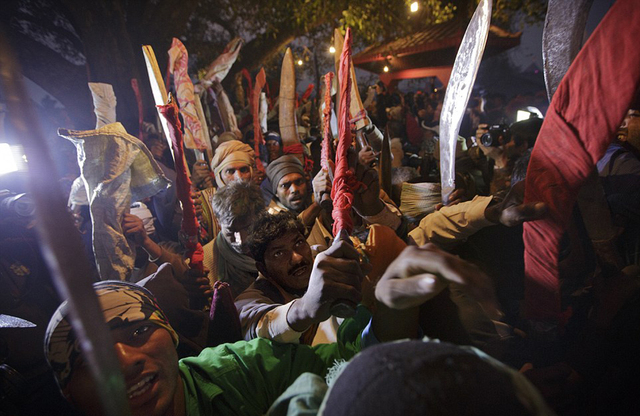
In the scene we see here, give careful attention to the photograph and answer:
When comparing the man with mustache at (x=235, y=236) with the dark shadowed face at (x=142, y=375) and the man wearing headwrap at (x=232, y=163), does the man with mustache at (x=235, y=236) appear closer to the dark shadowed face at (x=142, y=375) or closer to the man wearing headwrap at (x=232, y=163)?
the man wearing headwrap at (x=232, y=163)

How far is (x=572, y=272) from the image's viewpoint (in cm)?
130

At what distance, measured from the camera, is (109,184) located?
192 centimetres

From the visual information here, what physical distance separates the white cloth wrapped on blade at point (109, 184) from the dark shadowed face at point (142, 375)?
986 millimetres

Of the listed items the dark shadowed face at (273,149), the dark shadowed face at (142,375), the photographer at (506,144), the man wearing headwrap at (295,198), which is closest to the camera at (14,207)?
the man wearing headwrap at (295,198)

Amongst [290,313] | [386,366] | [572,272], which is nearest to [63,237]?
[386,366]

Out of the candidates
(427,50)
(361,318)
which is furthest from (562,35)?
(427,50)

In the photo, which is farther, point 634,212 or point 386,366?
point 634,212

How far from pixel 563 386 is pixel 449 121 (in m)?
1.09

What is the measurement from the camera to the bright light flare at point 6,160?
290cm

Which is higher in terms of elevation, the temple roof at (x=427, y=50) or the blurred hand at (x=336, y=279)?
the temple roof at (x=427, y=50)

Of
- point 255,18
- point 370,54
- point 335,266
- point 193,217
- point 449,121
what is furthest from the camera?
point 370,54

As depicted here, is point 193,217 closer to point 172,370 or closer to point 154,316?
point 154,316

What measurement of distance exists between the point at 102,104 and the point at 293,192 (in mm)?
1739

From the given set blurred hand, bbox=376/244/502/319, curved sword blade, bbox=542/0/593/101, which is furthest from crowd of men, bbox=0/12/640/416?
curved sword blade, bbox=542/0/593/101
